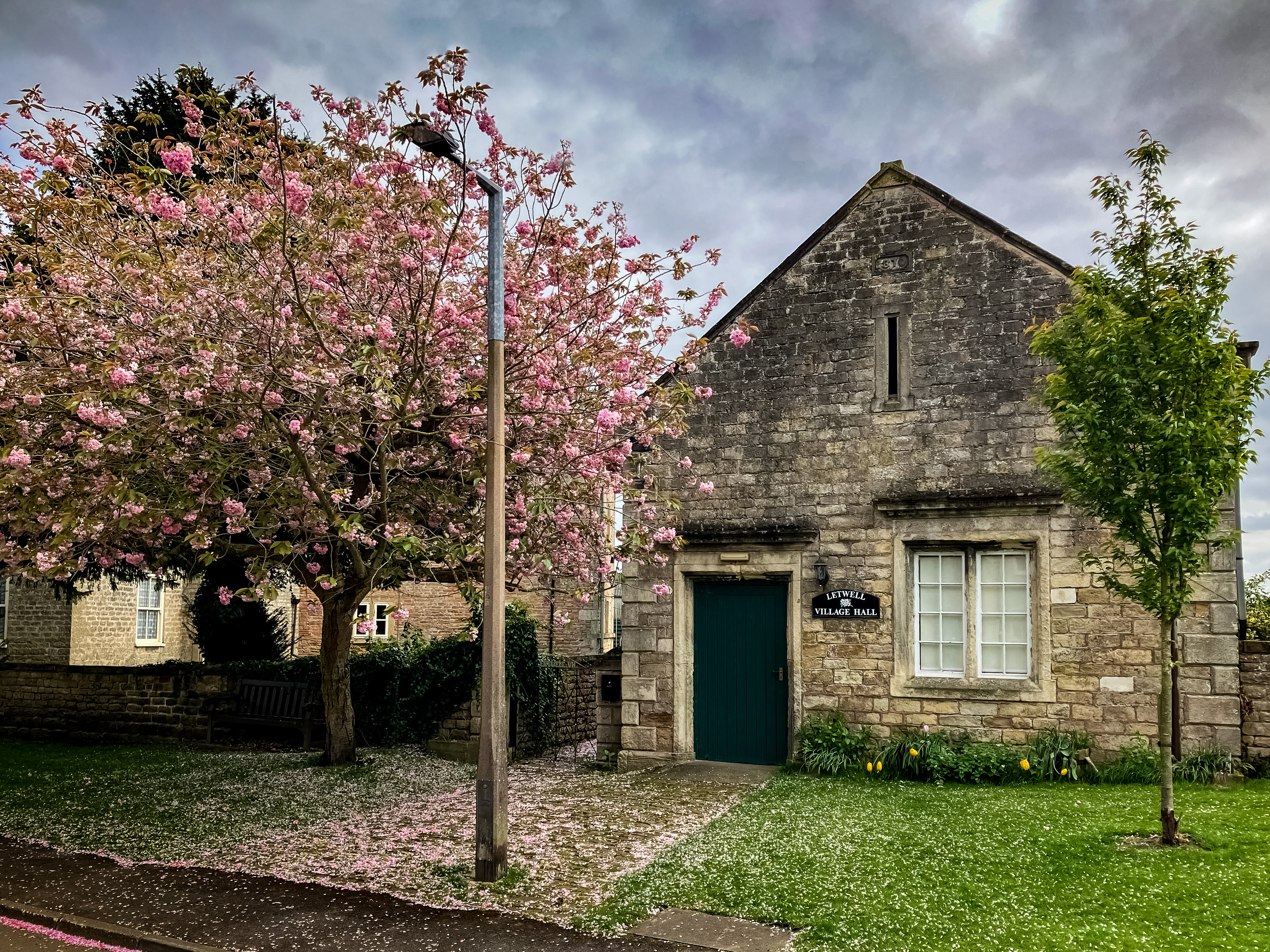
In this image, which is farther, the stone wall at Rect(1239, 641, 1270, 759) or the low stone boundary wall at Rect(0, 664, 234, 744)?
the low stone boundary wall at Rect(0, 664, 234, 744)

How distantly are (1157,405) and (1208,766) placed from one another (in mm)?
4507

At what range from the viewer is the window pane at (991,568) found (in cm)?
1129

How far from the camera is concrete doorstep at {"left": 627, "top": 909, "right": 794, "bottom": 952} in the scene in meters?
5.81

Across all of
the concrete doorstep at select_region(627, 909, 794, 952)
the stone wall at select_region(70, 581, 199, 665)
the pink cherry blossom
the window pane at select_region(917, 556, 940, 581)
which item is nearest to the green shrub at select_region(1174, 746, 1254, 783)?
the window pane at select_region(917, 556, 940, 581)

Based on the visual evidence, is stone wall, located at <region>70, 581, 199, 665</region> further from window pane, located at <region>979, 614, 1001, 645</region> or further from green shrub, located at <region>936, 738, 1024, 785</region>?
window pane, located at <region>979, 614, 1001, 645</region>

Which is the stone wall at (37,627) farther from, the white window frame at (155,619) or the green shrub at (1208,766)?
the green shrub at (1208,766)

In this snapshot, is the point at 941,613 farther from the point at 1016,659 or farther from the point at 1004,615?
the point at 1016,659

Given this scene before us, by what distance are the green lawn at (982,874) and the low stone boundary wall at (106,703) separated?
959 cm

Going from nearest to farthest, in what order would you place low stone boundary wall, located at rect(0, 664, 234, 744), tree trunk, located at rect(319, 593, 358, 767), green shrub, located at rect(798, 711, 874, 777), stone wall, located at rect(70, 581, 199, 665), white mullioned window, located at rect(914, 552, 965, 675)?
green shrub, located at rect(798, 711, 874, 777)
white mullioned window, located at rect(914, 552, 965, 675)
tree trunk, located at rect(319, 593, 358, 767)
low stone boundary wall, located at rect(0, 664, 234, 744)
stone wall, located at rect(70, 581, 199, 665)

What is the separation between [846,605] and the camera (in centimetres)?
1162

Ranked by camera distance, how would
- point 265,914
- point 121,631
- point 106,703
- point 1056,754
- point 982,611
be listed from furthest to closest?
point 121,631
point 106,703
point 982,611
point 1056,754
point 265,914

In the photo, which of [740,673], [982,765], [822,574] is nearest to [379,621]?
[740,673]

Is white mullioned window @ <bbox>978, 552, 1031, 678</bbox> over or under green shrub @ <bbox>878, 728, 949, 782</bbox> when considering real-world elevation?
over

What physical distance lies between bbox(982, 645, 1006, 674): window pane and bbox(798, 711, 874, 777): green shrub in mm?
1524
